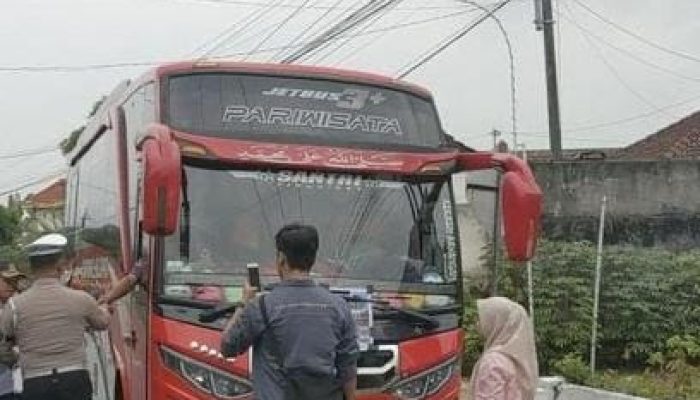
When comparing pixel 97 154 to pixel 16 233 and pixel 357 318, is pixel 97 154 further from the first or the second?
pixel 16 233

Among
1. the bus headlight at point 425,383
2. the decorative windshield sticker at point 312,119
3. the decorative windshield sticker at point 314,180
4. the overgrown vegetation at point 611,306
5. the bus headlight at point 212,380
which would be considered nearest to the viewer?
the bus headlight at point 212,380

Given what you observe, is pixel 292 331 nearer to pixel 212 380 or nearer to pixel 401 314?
pixel 212 380

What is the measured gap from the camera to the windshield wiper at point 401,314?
21.7 feet

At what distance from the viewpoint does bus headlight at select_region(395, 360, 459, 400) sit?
21.6 feet

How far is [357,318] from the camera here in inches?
256

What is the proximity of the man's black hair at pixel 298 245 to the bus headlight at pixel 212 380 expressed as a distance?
142 centimetres

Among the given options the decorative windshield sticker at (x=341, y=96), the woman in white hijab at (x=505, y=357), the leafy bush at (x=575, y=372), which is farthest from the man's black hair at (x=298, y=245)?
the leafy bush at (x=575, y=372)

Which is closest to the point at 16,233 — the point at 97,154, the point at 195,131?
the point at 97,154

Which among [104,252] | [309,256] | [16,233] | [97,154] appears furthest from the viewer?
Result: [16,233]

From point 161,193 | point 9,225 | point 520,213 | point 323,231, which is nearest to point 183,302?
point 161,193

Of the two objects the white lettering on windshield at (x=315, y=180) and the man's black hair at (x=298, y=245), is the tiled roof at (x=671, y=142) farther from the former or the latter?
the man's black hair at (x=298, y=245)

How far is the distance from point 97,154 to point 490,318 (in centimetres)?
591

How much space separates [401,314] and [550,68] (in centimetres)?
1803

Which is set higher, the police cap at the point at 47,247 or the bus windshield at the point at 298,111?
the bus windshield at the point at 298,111
